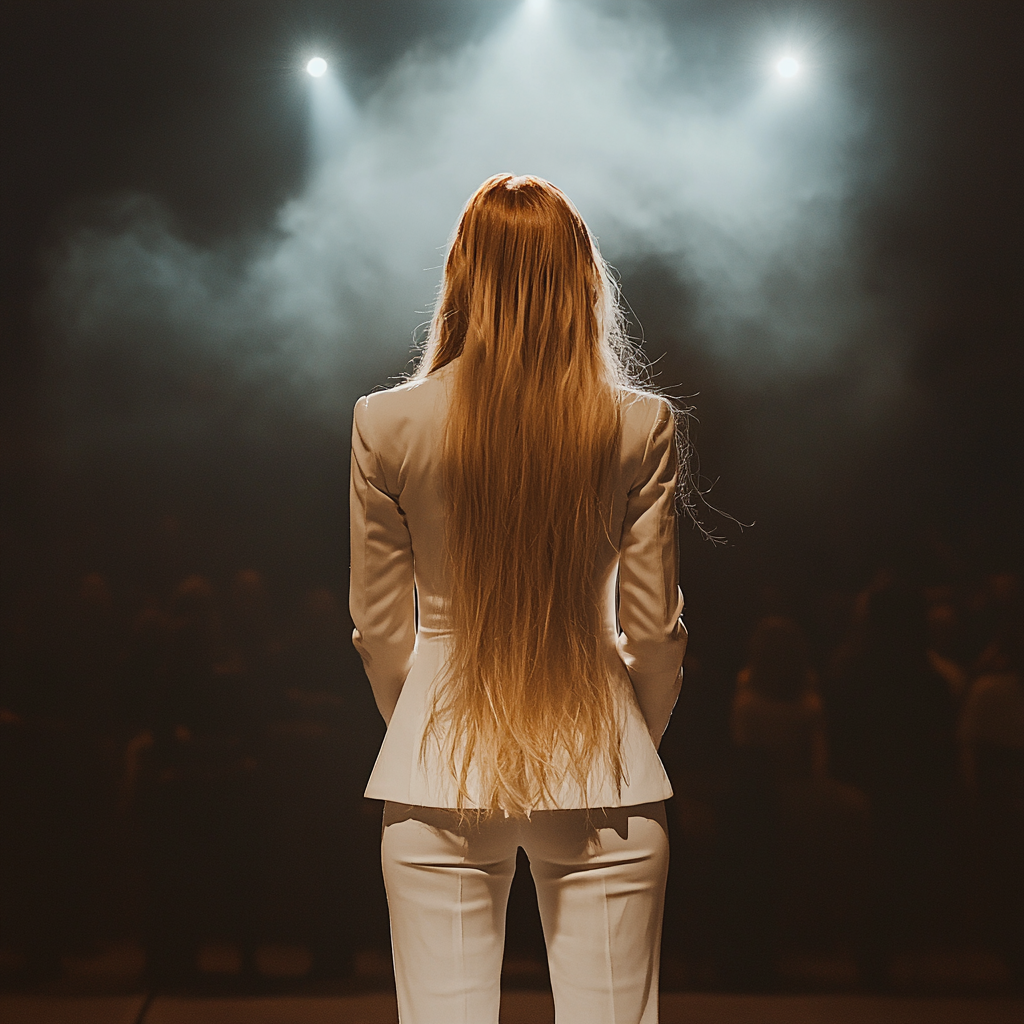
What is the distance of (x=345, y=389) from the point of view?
105 inches

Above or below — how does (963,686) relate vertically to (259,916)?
above

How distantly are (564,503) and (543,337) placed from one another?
0.21m

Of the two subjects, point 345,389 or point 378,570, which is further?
point 345,389

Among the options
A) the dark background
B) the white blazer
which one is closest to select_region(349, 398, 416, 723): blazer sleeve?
the white blazer

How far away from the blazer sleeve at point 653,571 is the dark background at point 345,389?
4.54ft

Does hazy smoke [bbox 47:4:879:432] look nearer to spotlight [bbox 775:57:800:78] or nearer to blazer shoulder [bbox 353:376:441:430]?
spotlight [bbox 775:57:800:78]

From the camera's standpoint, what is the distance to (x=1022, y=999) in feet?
8.70

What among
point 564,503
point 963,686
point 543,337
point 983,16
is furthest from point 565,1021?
point 983,16

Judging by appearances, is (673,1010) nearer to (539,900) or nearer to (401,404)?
(539,900)

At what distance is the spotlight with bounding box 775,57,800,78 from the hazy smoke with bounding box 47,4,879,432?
30mm

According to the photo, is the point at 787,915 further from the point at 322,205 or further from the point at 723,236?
the point at 322,205

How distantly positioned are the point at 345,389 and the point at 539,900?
1693 mm

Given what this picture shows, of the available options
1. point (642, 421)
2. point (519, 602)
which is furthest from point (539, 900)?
point (642, 421)

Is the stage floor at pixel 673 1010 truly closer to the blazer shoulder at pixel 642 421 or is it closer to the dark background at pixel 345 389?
the dark background at pixel 345 389
